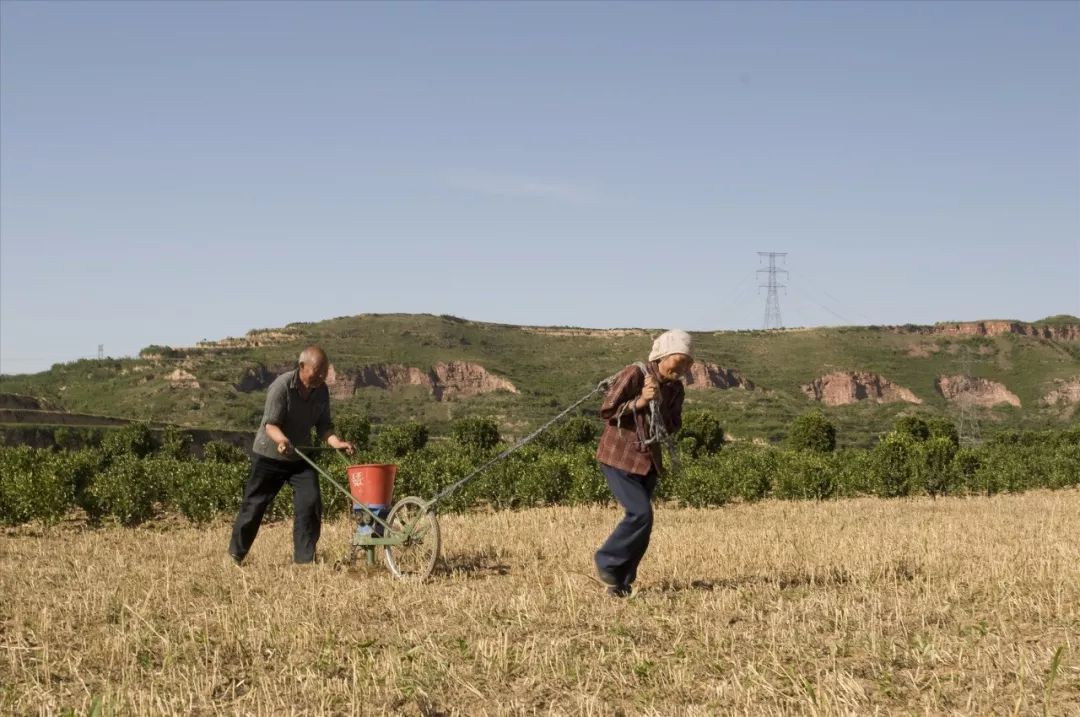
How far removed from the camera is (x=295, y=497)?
9.49 m

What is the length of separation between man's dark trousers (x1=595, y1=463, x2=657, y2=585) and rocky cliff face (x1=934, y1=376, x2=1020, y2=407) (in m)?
102

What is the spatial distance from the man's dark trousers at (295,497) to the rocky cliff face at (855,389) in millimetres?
91681

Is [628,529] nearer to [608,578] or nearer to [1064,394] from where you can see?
[608,578]

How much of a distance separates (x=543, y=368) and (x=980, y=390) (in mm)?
42456

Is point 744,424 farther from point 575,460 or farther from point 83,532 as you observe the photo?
point 83,532

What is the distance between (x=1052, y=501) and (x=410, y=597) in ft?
47.8

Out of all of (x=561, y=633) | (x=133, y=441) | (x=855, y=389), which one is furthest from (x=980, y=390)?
(x=561, y=633)

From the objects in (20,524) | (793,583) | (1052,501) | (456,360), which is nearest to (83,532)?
(20,524)

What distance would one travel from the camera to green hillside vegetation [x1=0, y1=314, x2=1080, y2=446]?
81062mm

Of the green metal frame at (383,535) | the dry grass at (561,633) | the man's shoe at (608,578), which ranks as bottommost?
the dry grass at (561,633)

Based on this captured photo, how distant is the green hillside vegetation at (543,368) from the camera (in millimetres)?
81062

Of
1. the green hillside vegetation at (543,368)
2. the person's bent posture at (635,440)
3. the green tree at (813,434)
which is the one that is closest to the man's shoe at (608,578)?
the person's bent posture at (635,440)

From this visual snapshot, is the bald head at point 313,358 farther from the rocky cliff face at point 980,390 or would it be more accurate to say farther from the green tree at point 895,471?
the rocky cliff face at point 980,390

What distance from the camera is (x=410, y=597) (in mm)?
7684
